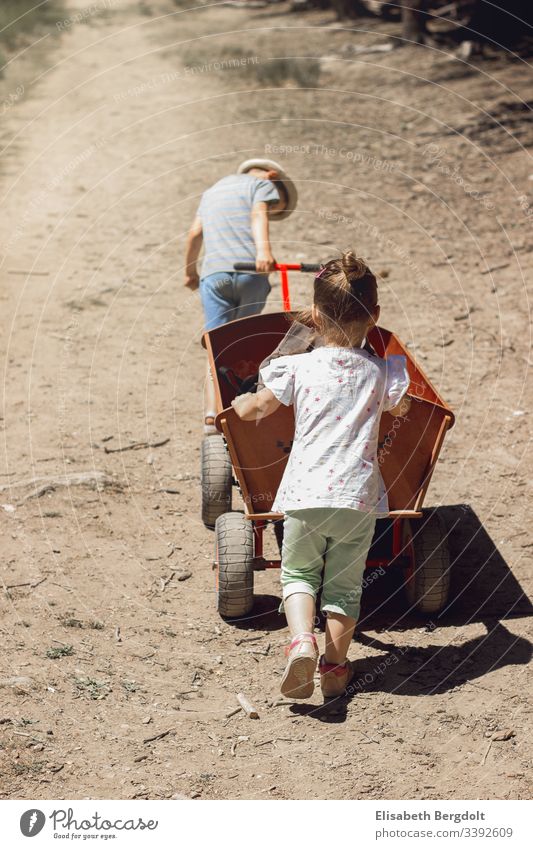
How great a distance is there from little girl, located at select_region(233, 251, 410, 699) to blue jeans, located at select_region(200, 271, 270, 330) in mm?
1821

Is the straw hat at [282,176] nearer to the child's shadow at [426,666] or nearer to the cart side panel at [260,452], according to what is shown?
the cart side panel at [260,452]

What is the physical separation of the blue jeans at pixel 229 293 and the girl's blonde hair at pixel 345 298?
74.3 inches

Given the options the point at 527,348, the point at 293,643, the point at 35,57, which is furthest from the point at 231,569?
the point at 35,57

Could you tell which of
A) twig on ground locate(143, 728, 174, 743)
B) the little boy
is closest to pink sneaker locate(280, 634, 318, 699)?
twig on ground locate(143, 728, 174, 743)

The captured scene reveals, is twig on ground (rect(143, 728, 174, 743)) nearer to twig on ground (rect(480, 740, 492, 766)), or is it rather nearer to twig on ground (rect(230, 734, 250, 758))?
twig on ground (rect(230, 734, 250, 758))

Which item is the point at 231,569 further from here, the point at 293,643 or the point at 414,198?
the point at 414,198

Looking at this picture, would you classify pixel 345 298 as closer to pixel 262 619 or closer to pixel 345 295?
pixel 345 295

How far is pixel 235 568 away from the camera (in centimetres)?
461

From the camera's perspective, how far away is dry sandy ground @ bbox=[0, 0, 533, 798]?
396cm

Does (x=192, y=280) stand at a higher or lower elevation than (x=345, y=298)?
higher

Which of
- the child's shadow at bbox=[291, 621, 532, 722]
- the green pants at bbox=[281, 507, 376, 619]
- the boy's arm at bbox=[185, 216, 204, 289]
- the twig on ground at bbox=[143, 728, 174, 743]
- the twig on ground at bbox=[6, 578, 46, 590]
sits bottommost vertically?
the twig on ground at bbox=[143, 728, 174, 743]

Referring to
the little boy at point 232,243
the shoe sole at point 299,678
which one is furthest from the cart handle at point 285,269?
the shoe sole at point 299,678

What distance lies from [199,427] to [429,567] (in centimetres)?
232

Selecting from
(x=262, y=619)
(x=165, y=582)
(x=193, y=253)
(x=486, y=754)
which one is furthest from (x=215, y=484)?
(x=486, y=754)
